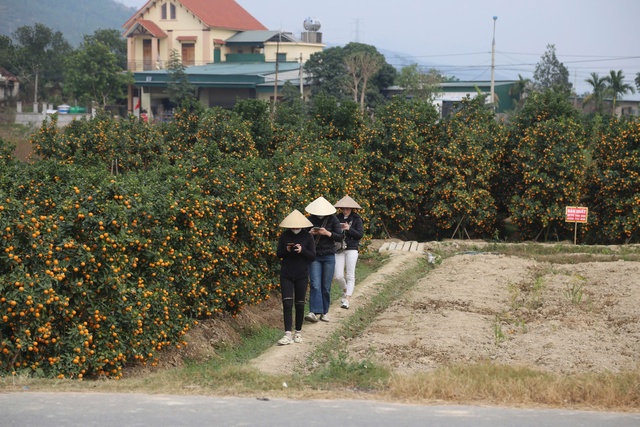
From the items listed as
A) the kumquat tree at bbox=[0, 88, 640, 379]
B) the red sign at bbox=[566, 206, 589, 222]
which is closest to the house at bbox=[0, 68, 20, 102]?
the kumquat tree at bbox=[0, 88, 640, 379]

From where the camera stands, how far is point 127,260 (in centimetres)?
1130

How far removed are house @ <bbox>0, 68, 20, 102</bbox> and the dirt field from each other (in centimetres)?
5545

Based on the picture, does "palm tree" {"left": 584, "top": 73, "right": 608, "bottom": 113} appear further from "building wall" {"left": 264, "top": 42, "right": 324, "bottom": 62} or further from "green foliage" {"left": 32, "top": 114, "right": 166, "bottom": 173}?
"green foliage" {"left": 32, "top": 114, "right": 166, "bottom": 173}

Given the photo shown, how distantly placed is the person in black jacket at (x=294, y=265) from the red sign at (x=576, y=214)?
13.8 metres

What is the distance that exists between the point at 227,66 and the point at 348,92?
1385cm

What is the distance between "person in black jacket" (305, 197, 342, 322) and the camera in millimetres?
14234

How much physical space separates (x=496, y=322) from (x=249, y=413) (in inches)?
289

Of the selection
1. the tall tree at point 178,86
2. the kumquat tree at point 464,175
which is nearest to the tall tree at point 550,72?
the tall tree at point 178,86

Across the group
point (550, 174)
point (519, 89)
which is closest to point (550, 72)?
point (519, 89)

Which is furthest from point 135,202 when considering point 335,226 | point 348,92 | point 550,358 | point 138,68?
point 138,68

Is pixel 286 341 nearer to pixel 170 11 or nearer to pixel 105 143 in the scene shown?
pixel 105 143

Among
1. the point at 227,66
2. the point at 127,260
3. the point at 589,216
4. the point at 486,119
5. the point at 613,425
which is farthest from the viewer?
the point at 227,66

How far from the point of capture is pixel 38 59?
7338cm

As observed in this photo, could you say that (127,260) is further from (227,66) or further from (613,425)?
(227,66)
